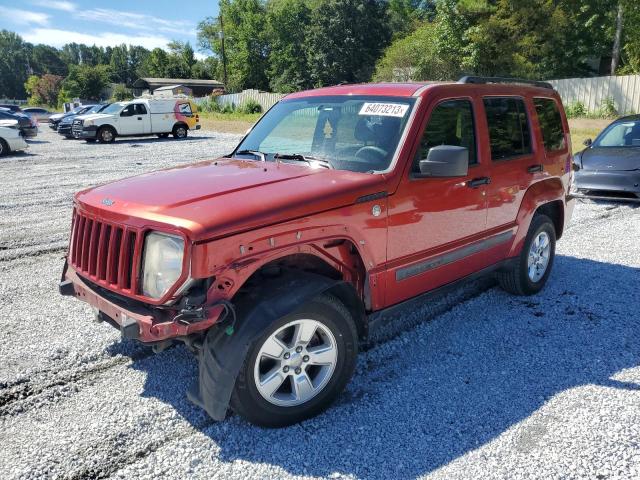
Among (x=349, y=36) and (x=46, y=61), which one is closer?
(x=349, y=36)

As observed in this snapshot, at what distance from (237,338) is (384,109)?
2068 millimetres

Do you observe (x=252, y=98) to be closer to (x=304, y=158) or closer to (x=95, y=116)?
(x=95, y=116)

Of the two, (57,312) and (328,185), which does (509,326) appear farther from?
(57,312)

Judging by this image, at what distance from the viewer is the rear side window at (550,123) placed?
16.8ft

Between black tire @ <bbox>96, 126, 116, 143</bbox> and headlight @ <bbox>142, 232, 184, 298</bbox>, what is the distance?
22679mm

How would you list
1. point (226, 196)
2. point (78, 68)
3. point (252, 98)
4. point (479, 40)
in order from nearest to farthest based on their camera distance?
1. point (226, 196)
2. point (479, 40)
3. point (252, 98)
4. point (78, 68)

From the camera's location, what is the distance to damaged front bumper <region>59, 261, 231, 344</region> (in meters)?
2.70

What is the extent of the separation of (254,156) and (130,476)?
8.21 ft

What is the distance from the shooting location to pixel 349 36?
5403 cm

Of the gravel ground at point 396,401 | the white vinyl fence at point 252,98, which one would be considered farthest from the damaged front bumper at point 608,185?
the white vinyl fence at point 252,98

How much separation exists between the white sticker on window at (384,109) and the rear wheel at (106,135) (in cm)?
2204

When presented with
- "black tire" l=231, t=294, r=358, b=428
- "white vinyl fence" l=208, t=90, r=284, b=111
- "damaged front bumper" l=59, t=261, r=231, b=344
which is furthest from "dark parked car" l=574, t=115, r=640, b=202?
"white vinyl fence" l=208, t=90, r=284, b=111

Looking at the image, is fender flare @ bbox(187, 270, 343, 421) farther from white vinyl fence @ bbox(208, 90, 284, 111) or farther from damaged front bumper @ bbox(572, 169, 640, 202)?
white vinyl fence @ bbox(208, 90, 284, 111)

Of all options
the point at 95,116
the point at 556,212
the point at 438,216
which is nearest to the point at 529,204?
the point at 556,212
